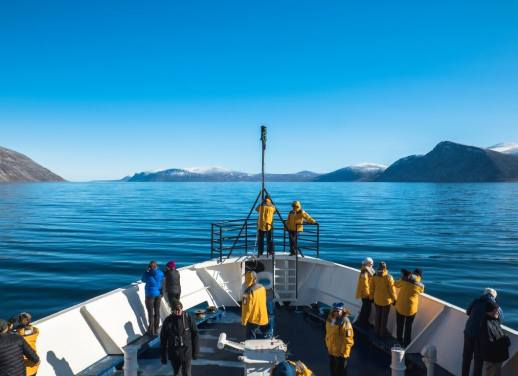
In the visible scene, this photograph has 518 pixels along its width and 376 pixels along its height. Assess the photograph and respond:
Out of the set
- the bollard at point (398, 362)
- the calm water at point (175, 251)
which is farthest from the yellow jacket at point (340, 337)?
the calm water at point (175, 251)

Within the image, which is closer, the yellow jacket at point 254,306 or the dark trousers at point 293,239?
the yellow jacket at point 254,306

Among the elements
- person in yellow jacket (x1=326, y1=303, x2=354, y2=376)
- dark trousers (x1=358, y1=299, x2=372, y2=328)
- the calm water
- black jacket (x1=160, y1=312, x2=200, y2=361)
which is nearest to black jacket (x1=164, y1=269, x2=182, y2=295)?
black jacket (x1=160, y1=312, x2=200, y2=361)

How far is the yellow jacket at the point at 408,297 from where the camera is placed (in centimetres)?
822

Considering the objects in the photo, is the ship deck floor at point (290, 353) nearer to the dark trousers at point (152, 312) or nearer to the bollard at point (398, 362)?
the dark trousers at point (152, 312)

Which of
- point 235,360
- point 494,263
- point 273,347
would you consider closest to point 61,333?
point 235,360

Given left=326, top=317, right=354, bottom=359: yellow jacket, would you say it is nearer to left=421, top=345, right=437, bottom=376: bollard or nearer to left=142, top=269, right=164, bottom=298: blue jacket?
left=421, top=345, right=437, bottom=376: bollard

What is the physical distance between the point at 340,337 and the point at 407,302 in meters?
2.75

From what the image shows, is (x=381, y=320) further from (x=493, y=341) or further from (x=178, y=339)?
(x=178, y=339)

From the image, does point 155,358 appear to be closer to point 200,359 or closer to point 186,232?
point 200,359

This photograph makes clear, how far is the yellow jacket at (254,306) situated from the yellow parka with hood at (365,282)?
291cm

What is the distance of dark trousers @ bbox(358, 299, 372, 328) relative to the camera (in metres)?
9.79

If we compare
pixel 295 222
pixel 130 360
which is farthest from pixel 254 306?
pixel 295 222

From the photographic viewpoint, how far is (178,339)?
6188mm

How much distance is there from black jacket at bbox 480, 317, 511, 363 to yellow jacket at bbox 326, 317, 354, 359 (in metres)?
2.17
